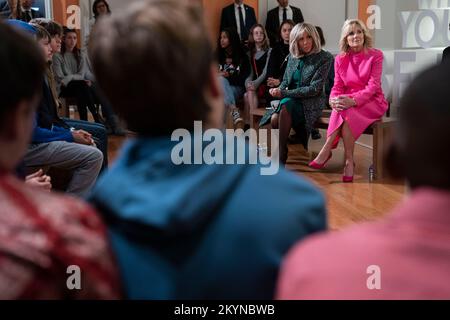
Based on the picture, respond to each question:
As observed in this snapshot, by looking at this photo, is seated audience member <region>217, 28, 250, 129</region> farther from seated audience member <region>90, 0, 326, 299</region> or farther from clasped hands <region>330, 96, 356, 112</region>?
seated audience member <region>90, 0, 326, 299</region>

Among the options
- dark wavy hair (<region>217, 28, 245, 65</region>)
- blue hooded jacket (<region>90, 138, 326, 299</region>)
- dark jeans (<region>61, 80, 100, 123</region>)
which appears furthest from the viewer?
dark wavy hair (<region>217, 28, 245, 65</region>)

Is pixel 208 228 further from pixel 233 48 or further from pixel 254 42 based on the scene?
pixel 233 48

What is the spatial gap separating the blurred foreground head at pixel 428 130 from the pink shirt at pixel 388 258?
0.07 ft

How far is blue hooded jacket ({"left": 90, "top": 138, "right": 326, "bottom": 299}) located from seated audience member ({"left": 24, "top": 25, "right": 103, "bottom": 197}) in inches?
86.5

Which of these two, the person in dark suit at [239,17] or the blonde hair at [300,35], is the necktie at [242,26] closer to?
the person in dark suit at [239,17]

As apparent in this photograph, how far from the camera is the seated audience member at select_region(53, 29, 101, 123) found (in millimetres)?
6594

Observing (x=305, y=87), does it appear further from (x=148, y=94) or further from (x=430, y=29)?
(x=148, y=94)

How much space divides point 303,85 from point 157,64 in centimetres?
423

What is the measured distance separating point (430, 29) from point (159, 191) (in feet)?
21.5

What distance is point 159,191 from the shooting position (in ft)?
2.80

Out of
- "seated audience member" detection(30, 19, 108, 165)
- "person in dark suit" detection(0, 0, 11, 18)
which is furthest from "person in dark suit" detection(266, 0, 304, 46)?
"seated audience member" detection(30, 19, 108, 165)

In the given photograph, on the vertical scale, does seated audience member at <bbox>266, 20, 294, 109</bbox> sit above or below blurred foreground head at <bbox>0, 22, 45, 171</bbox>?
above

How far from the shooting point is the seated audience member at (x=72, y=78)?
659cm

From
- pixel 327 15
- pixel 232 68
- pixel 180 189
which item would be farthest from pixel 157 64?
pixel 327 15
